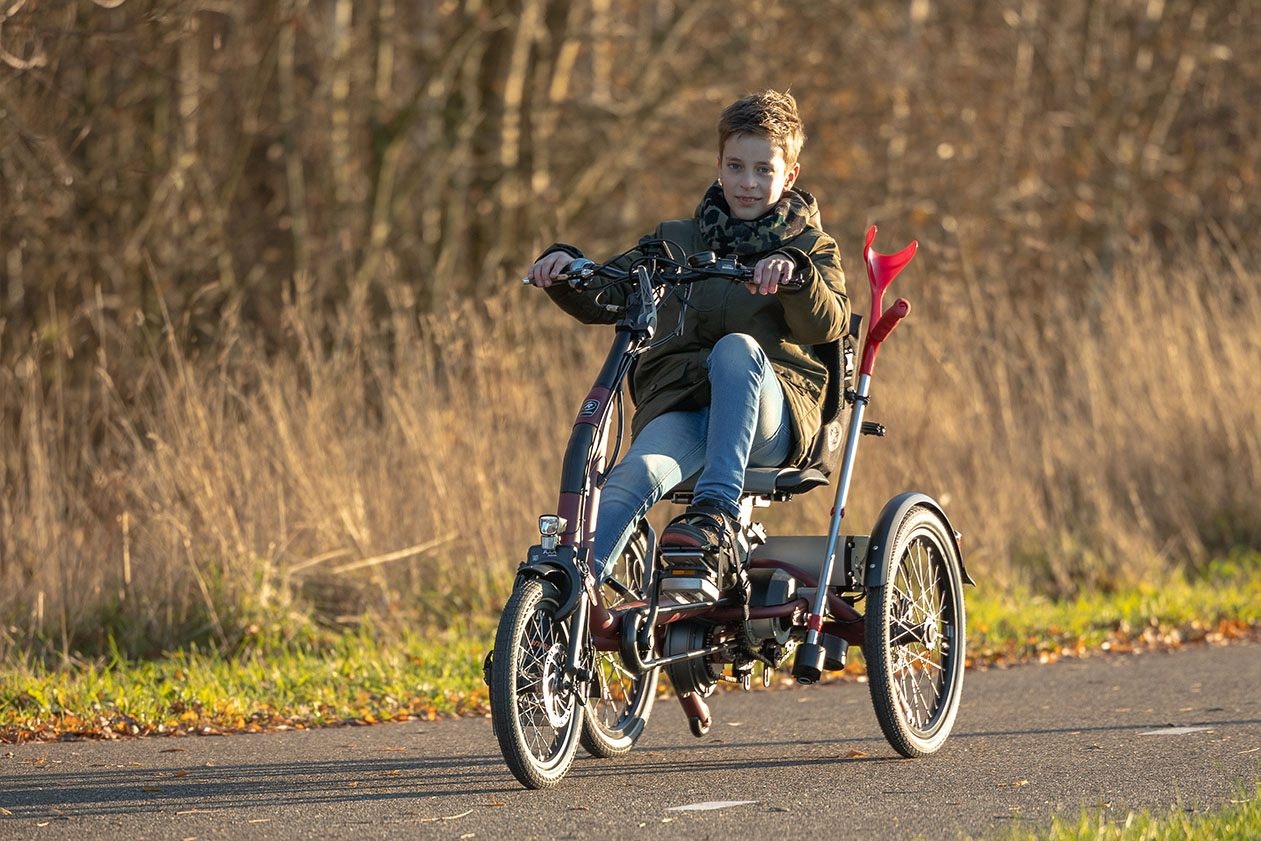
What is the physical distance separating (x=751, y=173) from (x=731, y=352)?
1.87 feet

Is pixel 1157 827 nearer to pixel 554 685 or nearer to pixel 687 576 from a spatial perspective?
pixel 687 576

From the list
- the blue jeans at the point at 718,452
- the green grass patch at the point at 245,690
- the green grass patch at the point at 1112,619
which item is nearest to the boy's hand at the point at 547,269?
the blue jeans at the point at 718,452

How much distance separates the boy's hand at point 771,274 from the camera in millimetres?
4684

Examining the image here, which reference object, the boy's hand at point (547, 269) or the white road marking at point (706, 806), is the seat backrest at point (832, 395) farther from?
the white road marking at point (706, 806)

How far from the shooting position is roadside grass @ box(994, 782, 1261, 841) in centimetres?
401

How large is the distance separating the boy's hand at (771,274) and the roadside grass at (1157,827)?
147 cm

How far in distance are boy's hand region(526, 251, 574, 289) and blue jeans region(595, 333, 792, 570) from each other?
48 cm

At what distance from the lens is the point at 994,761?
5270 mm

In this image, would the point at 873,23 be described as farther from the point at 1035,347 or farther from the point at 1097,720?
the point at 1097,720

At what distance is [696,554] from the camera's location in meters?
4.76

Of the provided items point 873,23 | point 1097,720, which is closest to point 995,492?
point 1097,720

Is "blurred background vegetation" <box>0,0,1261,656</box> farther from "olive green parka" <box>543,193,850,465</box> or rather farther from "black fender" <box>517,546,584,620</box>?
"black fender" <box>517,546,584,620</box>

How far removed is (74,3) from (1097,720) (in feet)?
19.3

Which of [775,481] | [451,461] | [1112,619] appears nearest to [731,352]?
[775,481]
